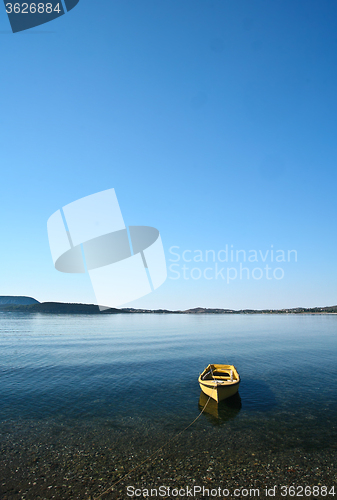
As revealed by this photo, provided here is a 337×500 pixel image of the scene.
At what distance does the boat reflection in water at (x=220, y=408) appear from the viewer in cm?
2188

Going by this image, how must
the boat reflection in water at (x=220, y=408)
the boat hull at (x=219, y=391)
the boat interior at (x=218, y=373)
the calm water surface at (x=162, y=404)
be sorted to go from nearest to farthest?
the calm water surface at (x=162, y=404), the boat reflection in water at (x=220, y=408), the boat hull at (x=219, y=391), the boat interior at (x=218, y=373)

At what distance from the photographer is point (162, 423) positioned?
20.7 meters

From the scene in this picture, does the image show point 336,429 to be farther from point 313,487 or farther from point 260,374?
point 260,374

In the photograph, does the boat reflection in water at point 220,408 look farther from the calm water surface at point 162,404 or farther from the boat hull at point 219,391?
the boat hull at point 219,391

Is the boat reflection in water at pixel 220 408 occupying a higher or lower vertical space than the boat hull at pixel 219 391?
lower

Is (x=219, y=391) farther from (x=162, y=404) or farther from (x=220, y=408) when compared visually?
(x=162, y=404)

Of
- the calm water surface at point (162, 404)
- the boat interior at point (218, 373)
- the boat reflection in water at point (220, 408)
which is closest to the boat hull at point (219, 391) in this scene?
the boat reflection in water at point (220, 408)

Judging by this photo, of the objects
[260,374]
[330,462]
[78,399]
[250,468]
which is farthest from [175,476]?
[260,374]

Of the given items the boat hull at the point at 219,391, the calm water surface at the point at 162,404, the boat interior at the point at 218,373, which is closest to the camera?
the calm water surface at the point at 162,404

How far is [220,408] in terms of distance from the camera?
78.7 feet

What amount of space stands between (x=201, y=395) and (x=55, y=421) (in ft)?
47.5

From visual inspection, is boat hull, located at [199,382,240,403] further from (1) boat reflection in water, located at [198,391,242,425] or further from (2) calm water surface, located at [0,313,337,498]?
(2) calm water surface, located at [0,313,337,498]

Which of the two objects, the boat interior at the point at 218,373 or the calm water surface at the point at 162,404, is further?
the boat interior at the point at 218,373

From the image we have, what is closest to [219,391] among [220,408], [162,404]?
[220,408]
